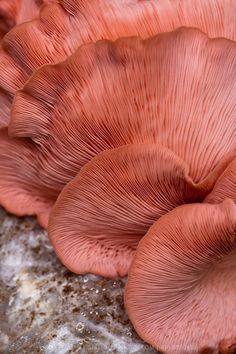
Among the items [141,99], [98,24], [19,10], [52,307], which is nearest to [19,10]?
[19,10]

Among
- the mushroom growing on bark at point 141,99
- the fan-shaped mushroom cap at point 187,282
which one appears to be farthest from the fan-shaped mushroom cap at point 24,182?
the fan-shaped mushroom cap at point 187,282

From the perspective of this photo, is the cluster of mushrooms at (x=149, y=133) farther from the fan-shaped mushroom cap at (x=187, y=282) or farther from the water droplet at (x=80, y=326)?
the water droplet at (x=80, y=326)

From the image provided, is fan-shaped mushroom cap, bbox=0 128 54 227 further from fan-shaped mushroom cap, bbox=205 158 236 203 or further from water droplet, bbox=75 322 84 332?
fan-shaped mushroom cap, bbox=205 158 236 203

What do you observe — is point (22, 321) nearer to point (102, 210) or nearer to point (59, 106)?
point (102, 210)

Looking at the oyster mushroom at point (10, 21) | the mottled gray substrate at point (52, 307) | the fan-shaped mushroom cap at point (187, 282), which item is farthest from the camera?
the mottled gray substrate at point (52, 307)

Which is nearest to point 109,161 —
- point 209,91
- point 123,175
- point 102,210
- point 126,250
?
point 123,175

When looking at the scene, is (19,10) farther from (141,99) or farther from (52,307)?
(52,307)

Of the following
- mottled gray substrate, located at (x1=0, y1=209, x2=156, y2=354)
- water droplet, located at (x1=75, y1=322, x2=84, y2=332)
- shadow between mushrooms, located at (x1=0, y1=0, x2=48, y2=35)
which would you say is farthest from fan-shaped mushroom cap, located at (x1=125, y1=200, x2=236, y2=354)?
shadow between mushrooms, located at (x1=0, y1=0, x2=48, y2=35)
